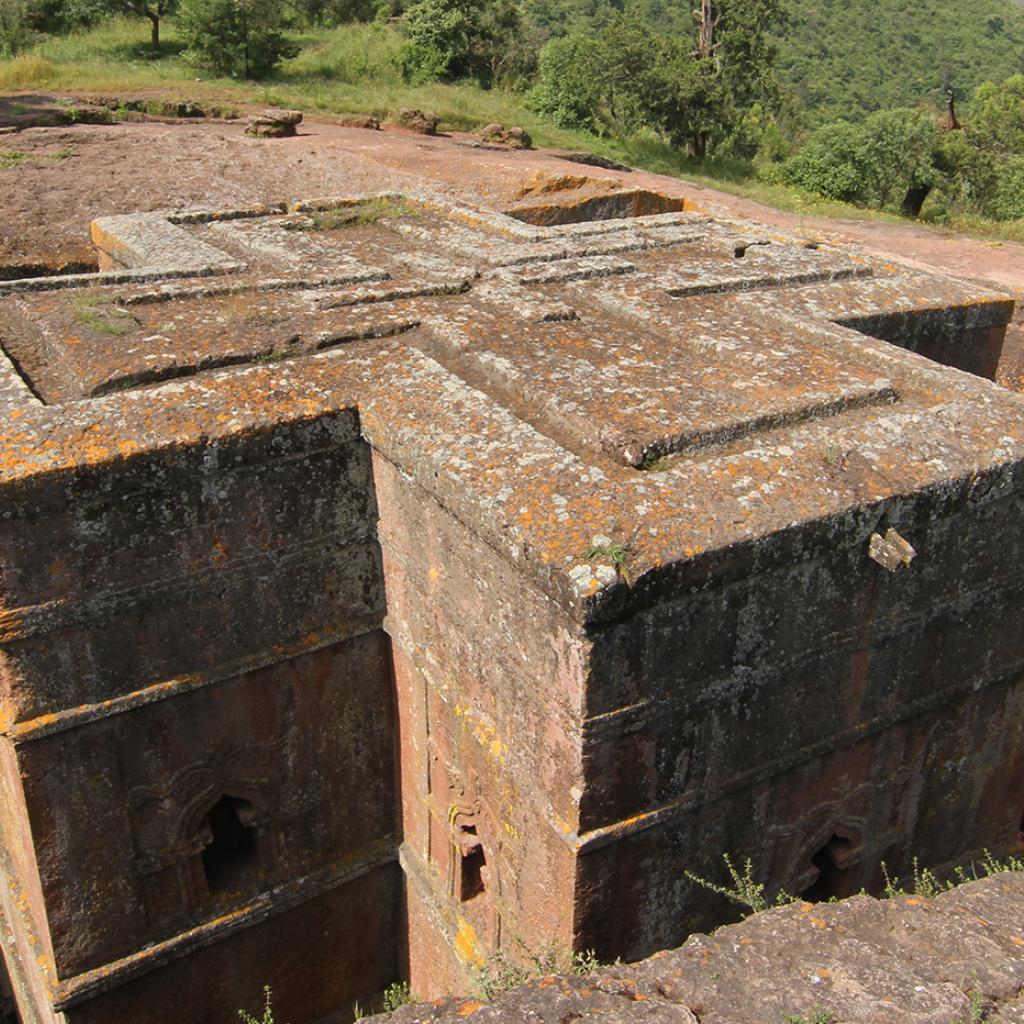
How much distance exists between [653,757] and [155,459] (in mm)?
2317

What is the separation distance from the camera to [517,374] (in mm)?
4816

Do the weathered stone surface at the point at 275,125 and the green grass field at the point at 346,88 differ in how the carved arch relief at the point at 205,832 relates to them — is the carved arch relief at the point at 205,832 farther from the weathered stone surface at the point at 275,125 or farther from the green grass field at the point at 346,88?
the green grass field at the point at 346,88

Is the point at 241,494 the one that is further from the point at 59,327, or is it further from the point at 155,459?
the point at 59,327

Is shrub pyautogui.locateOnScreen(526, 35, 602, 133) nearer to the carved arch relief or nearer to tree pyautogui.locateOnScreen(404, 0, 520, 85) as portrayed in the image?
tree pyautogui.locateOnScreen(404, 0, 520, 85)

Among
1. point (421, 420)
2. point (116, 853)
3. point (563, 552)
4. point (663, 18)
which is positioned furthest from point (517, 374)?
point (663, 18)

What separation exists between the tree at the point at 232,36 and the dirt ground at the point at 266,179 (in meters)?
4.85

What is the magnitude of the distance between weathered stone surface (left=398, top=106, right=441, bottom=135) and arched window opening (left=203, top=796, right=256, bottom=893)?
1328 cm

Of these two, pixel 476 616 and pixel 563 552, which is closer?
pixel 563 552

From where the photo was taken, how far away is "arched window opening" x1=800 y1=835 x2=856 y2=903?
201 inches

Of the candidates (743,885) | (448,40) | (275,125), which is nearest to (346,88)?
(448,40)

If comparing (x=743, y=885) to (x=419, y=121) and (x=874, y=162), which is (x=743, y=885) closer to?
(x=419, y=121)

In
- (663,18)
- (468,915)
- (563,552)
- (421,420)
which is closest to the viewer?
(563,552)

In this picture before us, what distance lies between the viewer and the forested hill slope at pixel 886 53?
47.8 meters

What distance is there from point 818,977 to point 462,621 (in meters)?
2.05
